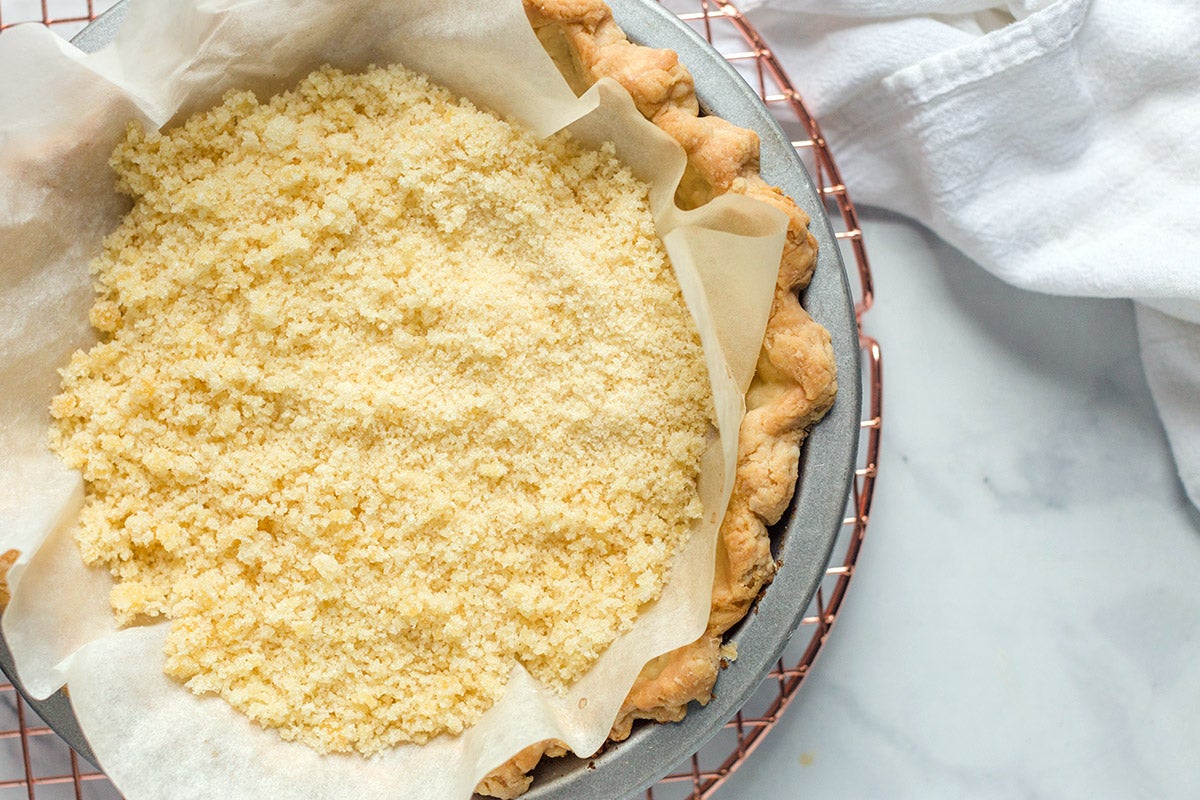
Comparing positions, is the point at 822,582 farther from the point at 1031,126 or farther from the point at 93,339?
the point at 93,339

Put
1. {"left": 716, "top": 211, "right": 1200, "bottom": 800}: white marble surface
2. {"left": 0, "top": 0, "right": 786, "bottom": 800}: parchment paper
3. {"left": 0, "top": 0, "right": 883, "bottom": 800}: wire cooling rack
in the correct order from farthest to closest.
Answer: {"left": 716, "top": 211, "right": 1200, "bottom": 800}: white marble surface, {"left": 0, "top": 0, "right": 883, "bottom": 800}: wire cooling rack, {"left": 0, "top": 0, "right": 786, "bottom": 800}: parchment paper

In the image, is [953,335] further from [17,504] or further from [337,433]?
[17,504]

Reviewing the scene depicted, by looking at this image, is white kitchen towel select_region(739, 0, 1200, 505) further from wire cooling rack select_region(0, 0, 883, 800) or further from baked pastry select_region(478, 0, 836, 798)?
baked pastry select_region(478, 0, 836, 798)

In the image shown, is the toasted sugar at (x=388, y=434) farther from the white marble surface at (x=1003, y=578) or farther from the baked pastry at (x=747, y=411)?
the white marble surface at (x=1003, y=578)

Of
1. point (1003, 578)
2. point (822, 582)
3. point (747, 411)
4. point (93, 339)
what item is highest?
point (93, 339)

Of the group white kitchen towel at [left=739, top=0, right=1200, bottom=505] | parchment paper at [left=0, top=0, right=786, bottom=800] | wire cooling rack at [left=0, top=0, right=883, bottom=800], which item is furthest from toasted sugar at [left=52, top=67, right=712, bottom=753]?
white kitchen towel at [left=739, top=0, right=1200, bottom=505]

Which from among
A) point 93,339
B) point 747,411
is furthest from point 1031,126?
point 93,339

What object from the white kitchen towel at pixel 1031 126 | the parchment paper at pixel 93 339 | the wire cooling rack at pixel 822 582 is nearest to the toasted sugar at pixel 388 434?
the parchment paper at pixel 93 339
